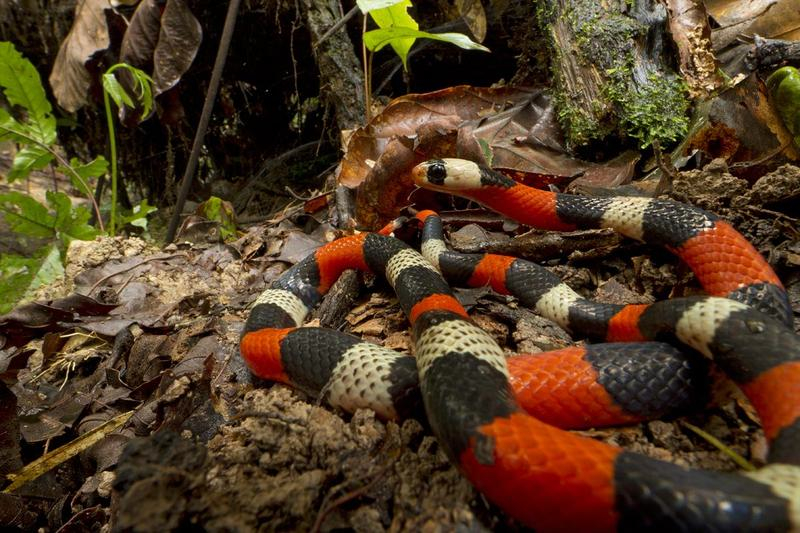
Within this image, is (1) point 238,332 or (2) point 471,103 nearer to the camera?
(1) point 238,332

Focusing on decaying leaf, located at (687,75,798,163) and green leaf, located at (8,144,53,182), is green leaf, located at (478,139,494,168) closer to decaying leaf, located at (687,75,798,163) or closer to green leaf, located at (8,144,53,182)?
decaying leaf, located at (687,75,798,163)

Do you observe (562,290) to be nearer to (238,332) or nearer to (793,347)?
(793,347)

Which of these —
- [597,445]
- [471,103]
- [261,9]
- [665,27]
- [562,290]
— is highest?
[261,9]

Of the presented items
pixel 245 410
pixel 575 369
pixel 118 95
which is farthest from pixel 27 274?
pixel 575 369

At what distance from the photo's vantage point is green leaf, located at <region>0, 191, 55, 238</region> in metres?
4.14

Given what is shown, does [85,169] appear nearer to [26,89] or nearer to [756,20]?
[26,89]

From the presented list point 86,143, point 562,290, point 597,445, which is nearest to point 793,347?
point 597,445

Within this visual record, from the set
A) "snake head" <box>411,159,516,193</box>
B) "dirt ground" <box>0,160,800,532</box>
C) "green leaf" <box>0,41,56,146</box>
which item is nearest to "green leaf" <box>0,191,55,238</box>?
"green leaf" <box>0,41,56,146</box>

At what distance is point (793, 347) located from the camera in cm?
138

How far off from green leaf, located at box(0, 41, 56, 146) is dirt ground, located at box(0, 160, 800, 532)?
5.06 ft

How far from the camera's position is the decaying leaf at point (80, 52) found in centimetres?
473

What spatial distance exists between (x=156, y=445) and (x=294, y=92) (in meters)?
5.70

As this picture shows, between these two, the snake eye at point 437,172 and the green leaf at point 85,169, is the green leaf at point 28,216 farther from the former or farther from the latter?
the snake eye at point 437,172

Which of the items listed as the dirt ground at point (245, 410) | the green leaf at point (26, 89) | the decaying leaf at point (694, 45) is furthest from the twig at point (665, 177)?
the green leaf at point (26, 89)
